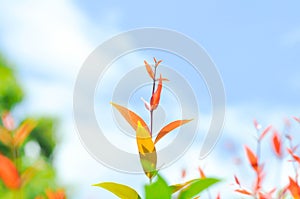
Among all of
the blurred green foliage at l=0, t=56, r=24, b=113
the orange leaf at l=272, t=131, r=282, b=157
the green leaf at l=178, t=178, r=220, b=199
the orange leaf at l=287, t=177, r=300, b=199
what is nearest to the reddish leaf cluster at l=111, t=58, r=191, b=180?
the green leaf at l=178, t=178, r=220, b=199

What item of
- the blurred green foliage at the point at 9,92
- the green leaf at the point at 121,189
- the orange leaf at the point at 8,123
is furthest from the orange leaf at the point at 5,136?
the blurred green foliage at the point at 9,92

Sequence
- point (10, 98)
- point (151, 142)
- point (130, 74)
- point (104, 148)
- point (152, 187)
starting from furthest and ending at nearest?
point (10, 98) < point (130, 74) < point (104, 148) < point (151, 142) < point (152, 187)

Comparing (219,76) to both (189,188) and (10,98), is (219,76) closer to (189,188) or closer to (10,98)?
(189,188)

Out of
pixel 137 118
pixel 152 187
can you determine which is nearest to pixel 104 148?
pixel 137 118

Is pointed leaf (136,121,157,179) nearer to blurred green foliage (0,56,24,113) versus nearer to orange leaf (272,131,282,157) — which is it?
orange leaf (272,131,282,157)

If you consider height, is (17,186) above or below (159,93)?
below
